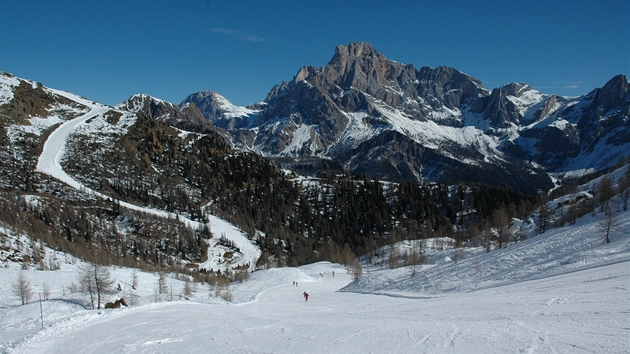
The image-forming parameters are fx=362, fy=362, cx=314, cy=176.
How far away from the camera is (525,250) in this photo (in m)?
58.5

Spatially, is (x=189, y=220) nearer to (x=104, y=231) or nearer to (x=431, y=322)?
(x=104, y=231)

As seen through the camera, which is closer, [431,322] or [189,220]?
[431,322]

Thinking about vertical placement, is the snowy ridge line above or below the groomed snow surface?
above

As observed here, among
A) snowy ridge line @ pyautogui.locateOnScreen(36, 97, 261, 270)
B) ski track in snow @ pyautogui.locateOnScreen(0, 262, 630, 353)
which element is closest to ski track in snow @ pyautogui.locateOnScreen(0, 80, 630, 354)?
ski track in snow @ pyautogui.locateOnScreen(0, 262, 630, 353)

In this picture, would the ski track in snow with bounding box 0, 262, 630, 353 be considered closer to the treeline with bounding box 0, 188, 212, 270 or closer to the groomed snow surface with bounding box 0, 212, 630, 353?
the groomed snow surface with bounding box 0, 212, 630, 353

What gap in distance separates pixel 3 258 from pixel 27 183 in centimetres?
9917

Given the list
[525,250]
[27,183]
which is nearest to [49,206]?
[27,183]

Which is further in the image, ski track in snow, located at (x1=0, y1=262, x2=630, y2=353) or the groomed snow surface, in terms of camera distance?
the groomed snow surface

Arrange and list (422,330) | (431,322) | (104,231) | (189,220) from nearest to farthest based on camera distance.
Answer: (422,330), (431,322), (104,231), (189,220)

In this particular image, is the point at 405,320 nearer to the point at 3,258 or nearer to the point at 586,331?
the point at 586,331

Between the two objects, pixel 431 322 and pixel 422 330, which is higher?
pixel 422 330

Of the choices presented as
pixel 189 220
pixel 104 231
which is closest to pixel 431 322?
pixel 104 231

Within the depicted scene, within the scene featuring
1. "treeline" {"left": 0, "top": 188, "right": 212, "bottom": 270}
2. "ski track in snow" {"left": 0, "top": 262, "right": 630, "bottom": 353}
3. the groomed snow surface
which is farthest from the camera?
"treeline" {"left": 0, "top": 188, "right": 212, "bottom": 270}

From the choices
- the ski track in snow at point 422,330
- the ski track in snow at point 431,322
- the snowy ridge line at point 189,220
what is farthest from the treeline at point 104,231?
the ski track in snow at point 422,330
